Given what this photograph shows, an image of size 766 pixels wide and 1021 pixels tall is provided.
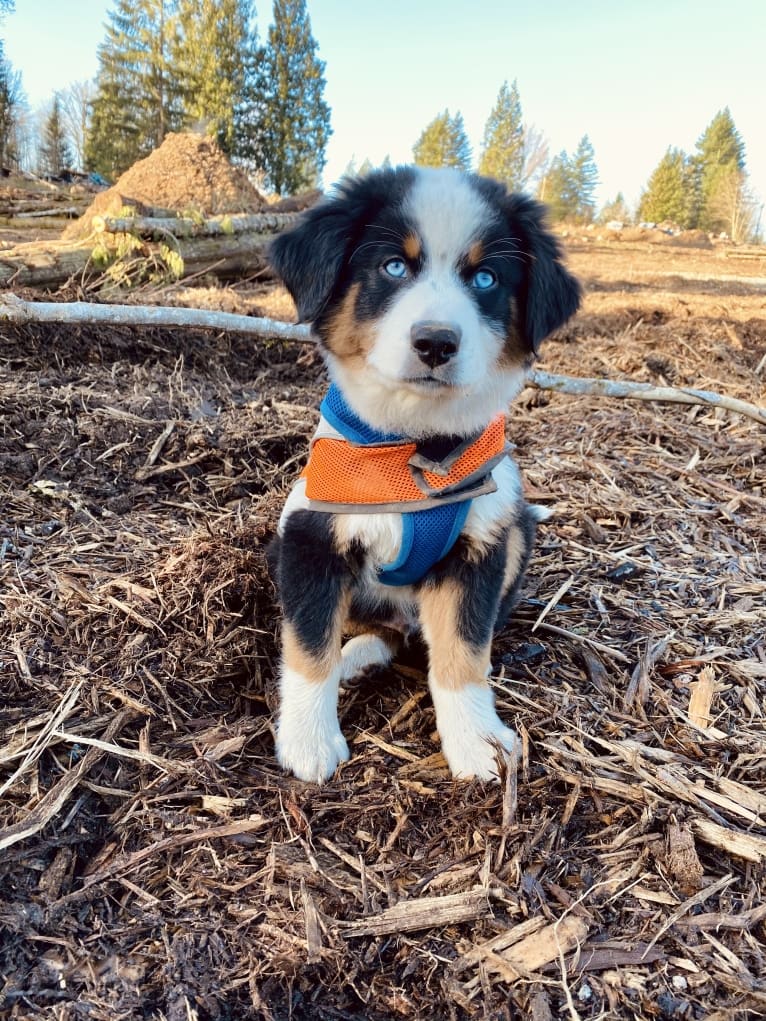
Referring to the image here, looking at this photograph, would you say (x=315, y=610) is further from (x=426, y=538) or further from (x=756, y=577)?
(x=756, y=577)

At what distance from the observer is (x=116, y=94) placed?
37.8 metres

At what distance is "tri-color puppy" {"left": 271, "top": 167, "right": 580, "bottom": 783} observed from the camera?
245 centimetres

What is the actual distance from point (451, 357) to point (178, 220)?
784 centimetres

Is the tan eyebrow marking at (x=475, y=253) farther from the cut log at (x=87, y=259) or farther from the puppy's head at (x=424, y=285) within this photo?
the cut log at (x=87, y=259)

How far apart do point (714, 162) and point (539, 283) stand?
79488 millimetres

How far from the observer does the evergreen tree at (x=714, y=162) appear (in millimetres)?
64062

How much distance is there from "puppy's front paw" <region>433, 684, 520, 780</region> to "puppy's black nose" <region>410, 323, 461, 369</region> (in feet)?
3.77

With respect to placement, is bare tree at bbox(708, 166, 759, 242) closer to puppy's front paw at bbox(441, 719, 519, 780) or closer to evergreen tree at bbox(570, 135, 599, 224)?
evergreen tree at bbox(570, 135, 599, 224)

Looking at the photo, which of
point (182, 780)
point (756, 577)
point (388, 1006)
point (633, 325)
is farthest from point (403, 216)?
point (633, 325)

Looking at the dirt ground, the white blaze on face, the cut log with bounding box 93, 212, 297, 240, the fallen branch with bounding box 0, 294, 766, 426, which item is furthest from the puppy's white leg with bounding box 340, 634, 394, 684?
the cut log with bounding box 93, 212, 297, 240

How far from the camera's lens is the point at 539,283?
8.57 ft

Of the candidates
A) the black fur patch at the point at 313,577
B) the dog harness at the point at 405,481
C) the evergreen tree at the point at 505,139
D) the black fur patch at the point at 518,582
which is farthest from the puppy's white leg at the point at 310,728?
the evergreen tree at the point at 505,139

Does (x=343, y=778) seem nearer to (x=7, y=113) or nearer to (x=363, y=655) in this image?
(x=363, y=655)

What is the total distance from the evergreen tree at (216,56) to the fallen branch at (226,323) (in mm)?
33972
